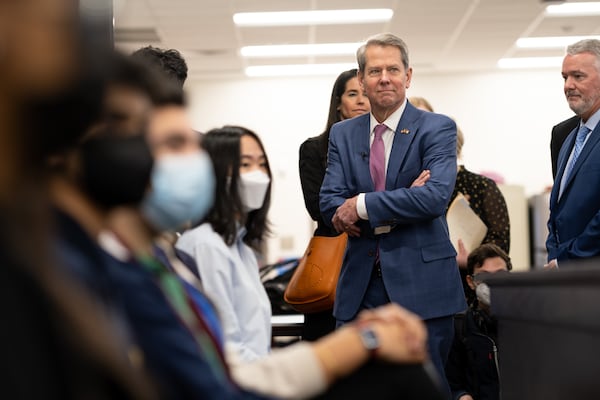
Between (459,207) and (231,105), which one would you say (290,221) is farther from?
(459,207)

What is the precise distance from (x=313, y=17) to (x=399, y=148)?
6.04m

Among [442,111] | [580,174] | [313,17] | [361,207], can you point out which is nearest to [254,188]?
[361,207]

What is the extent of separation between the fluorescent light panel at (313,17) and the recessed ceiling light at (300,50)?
96cm

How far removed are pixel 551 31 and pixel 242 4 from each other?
3411mm

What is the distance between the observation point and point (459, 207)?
162 inches

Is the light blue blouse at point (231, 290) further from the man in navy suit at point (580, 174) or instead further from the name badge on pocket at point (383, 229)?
the man in navy suit at point (580, 174)

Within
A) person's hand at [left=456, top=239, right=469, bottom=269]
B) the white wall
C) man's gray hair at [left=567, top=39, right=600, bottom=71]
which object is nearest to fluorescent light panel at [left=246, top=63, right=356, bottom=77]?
the white wall

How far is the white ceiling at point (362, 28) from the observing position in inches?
329

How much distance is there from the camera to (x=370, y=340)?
147 cm

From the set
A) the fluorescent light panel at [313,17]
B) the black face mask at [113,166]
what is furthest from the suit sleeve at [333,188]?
the fluorescent light panel at [313,17]

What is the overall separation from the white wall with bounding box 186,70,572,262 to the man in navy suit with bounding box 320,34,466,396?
325 inches

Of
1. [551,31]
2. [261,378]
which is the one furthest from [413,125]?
[551,31]

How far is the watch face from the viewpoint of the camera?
57.7 inches

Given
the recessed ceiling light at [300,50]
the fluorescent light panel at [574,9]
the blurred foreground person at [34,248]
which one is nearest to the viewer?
the blurred foreground person at [34,248]
